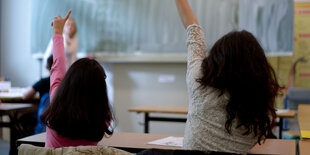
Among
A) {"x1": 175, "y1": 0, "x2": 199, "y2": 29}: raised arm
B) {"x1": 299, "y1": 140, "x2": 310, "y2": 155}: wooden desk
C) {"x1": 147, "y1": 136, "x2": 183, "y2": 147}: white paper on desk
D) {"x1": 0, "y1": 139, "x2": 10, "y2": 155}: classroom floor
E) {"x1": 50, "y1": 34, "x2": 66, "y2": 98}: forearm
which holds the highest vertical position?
{"x1": 175, "y1": 0, "x2": 199, "y2": 29}: raised arm

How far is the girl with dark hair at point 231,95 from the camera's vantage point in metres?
1.31

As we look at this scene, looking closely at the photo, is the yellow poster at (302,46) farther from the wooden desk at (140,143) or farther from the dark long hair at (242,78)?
the dark long hair at (242,78)

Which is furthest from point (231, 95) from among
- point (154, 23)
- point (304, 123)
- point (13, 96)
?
point (154, 23)

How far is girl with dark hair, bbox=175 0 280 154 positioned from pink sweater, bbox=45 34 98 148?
50 cm

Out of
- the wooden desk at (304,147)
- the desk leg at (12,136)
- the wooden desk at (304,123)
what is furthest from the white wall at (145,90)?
the wooden desk at (304,147)

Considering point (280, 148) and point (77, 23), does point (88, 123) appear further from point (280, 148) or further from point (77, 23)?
point (77, 23)

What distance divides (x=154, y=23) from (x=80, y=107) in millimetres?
4028

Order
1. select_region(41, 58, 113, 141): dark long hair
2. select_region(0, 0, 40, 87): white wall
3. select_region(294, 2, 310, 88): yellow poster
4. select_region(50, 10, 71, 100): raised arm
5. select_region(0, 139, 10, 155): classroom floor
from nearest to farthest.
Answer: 1. select_region(41, 58, 113, 141): dark long hair
2. select_region(50, 10, 71, 100): raised arm
3. select_region(0, 139, 10, 155): classroom floor
4. select_region(294, 2, 310, 88): yellow poster
5. select_region(0, 0, 40, 87): white wall

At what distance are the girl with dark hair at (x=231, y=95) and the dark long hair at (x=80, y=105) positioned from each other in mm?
371

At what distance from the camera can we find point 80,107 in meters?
1.46

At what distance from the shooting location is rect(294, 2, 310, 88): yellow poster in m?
5.23

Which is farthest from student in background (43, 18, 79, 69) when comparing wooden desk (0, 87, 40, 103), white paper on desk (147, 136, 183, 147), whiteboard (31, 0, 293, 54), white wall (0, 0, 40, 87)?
white paper on desk (147, 136, 183, 147)

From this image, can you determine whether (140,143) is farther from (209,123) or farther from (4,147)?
(4,147)

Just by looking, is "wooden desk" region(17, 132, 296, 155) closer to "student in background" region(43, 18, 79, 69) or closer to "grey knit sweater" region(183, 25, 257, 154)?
"grey knit sweater" region(183, 25, 257, 154)
